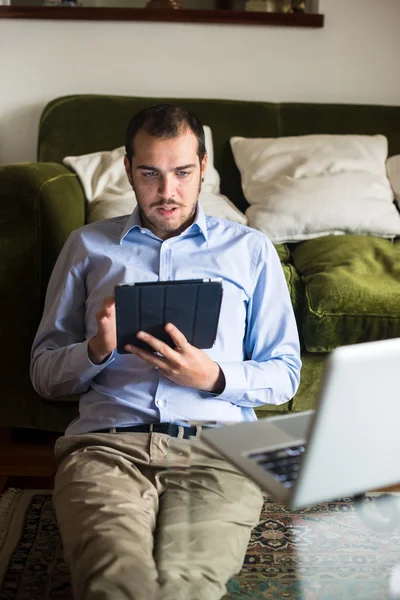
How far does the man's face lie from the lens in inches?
52.9

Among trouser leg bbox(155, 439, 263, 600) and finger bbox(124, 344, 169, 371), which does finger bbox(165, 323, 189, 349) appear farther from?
trouser leg bbox(155, 439, 263, 600)

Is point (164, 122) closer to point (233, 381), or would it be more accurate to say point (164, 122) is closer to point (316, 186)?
point (233, 381)

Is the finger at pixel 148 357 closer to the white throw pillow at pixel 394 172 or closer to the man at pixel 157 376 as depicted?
the man at pixel 157 376

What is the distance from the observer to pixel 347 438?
0.79m

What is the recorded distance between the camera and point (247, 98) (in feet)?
8.96

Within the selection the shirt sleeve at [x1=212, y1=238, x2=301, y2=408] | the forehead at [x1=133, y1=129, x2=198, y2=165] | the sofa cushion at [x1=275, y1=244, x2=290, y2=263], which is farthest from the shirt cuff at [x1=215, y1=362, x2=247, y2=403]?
the sofa cushion at [x1=275, y1=244, x2=290, y2=263]

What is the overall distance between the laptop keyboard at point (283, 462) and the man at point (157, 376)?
0.03 metres

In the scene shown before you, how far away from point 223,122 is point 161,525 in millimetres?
1777

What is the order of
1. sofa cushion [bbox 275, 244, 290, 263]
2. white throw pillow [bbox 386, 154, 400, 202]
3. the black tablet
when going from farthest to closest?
white throw pillow [bbox 386, 154, 400, 202] → sofa cushion [bbox 275, 244, 290, 263] → the black tablet

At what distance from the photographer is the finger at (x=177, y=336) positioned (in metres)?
1.14

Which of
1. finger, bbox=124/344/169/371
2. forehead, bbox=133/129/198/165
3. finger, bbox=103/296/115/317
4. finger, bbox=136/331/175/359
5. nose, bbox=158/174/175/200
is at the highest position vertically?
forehead, bbox=133/129/198/165

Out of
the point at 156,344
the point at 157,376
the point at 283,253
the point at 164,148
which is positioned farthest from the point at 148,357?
the point at 283,253

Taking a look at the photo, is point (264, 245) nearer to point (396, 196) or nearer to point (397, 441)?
point (397, 441)

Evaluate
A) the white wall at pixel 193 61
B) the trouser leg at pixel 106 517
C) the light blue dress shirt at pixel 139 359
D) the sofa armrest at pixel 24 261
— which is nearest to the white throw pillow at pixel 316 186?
the white wall at pixel 193 61
